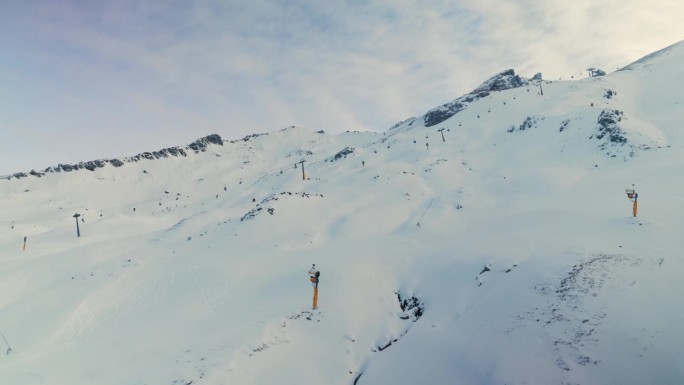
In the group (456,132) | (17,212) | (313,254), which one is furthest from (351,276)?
(17,212)

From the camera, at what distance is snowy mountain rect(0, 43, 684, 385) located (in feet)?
30.3

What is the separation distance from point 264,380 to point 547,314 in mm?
7930

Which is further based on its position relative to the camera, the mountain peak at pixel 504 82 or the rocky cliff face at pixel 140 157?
the mountain peak at pixel 504 82

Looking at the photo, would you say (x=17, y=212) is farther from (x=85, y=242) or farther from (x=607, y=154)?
(x=607, y=154)

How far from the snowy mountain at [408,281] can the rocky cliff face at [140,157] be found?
173 ft

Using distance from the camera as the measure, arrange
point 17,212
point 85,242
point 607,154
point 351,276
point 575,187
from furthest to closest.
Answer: point 17,212 → point 85,242 → point 607,154 → point 575,187 → point 351,276

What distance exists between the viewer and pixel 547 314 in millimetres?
9703

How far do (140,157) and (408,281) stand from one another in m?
97.0

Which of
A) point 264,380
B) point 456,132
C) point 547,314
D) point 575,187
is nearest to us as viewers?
point 547,314

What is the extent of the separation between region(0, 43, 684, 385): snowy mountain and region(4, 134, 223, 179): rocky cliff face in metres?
52.7

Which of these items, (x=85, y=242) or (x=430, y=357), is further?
(x=85, y=242)

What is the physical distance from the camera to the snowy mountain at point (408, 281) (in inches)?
364

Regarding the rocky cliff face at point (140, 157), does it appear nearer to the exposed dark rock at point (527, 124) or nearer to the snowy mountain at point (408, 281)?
the snowy mountain at point (408, 281)

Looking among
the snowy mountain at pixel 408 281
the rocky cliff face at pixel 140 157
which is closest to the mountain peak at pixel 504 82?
the snowy mountain at pixel 408 281
